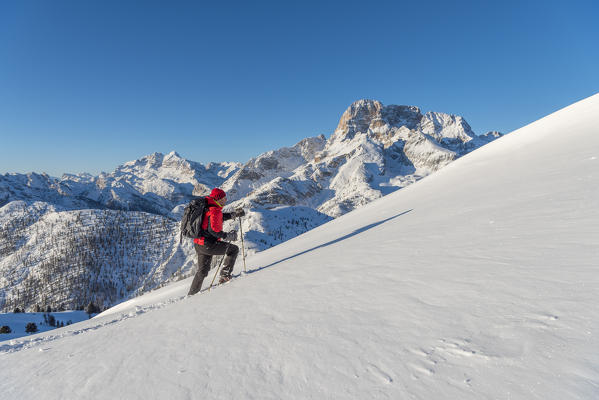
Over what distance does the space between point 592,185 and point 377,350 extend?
6.79 metres

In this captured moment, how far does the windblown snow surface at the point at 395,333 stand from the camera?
6.53 ft

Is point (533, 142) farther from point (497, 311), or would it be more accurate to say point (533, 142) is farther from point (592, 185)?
point (497, 311)

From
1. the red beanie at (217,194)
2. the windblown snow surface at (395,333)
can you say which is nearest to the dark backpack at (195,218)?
the red beanie at (217,194)

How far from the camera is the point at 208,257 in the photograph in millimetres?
7922

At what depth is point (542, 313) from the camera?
2.35 metres

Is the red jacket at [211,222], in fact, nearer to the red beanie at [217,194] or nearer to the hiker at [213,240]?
the hiker at [213,240]

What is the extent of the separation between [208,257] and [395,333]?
6.43 m

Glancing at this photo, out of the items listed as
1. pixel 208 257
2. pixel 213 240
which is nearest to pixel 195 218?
pixel 213 240

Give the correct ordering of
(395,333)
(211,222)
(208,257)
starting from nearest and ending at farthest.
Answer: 1. (395,333)
2. (211,222)
3. (208,257)

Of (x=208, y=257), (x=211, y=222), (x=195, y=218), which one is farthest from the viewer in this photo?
(x=208, y=257)

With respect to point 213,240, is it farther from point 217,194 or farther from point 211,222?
point 217,194

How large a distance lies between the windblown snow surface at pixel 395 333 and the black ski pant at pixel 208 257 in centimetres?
220

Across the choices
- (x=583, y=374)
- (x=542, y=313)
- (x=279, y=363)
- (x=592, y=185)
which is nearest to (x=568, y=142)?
(x=592, y=185)

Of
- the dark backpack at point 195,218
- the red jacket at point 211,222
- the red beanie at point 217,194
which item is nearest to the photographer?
the dark backpack at point 195,218
